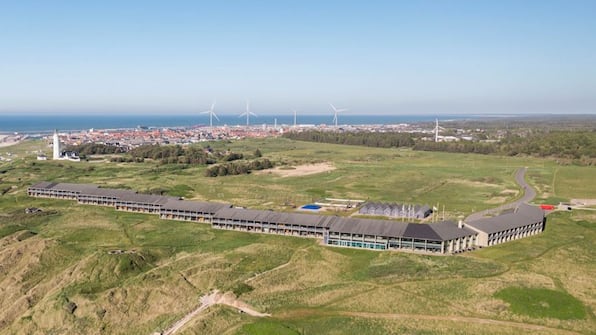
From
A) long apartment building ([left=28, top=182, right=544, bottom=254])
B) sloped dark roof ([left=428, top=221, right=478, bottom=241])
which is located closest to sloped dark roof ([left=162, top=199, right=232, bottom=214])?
long apartment building ([left=28, top=182, right=544, bottom=254])

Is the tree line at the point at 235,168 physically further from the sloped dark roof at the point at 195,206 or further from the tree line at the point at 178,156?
the sloped dark roof at the point at 195,206

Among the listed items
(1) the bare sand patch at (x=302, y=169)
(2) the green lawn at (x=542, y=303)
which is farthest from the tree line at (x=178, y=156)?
(2) the green lawn at (x=542, y=303)

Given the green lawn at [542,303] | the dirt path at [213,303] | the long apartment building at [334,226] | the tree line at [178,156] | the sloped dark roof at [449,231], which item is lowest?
the dirt path at [213,303]

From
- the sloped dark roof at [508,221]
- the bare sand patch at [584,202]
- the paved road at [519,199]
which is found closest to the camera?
the sloped dark roof at [508,221]

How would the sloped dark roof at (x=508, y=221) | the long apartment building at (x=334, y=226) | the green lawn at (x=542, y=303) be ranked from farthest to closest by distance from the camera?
1. the sloped dark roof at (x=508, y=221)
2. the long apartment building at (x=334, y=226)
3. the green lawn at (x=542, y=303)

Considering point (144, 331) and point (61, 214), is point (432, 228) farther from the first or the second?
point (61, 214)

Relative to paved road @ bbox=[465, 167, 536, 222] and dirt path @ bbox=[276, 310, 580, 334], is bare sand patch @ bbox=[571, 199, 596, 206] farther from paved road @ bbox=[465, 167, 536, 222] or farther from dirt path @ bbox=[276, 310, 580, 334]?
dirt path @ bbox=[276, 310, 580, 334]

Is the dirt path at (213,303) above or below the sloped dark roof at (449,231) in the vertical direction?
below
